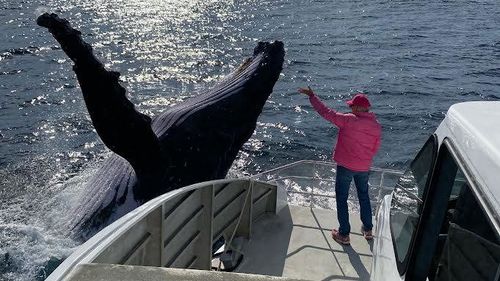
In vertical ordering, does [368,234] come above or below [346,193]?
below

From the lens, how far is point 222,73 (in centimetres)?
2381

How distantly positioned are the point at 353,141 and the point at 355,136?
6 cm

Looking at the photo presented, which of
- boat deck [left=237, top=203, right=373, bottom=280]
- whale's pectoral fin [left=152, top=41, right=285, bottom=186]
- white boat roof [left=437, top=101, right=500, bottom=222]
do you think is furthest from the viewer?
whale's pectoral fin [left=152, top=41, right=285, bottom=186]

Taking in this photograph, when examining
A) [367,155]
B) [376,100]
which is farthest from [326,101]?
[367,155]

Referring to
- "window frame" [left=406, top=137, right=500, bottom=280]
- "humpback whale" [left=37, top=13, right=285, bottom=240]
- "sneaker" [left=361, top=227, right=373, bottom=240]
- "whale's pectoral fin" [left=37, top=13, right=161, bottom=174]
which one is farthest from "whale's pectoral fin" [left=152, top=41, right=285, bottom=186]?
"window frame" [left=406, top=137, right=500, bottom=280]

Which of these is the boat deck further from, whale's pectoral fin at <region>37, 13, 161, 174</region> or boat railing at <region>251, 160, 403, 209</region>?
boat railing at <region>251, 160, 403, 209</region>

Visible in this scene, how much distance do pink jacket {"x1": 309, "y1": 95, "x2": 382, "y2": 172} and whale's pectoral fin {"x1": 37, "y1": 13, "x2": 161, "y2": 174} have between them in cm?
228

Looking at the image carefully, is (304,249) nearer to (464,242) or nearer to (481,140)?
(464,242)

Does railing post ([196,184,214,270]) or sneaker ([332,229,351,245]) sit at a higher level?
railing post ([196,184,214,270])

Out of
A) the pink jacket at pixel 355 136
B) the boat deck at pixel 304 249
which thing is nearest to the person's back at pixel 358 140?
the pink jacket at pixel 355 136

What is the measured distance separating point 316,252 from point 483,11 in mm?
32554

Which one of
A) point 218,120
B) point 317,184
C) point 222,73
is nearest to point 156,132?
point 218,120

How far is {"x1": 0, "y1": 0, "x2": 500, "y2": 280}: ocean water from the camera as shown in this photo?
12.7 meters

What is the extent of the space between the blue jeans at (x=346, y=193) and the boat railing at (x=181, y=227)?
1002 mm
